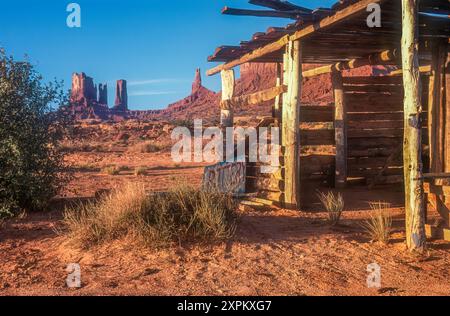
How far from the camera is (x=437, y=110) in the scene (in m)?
8.91

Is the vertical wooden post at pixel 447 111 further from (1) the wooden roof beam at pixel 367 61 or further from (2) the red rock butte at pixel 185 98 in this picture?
(2) the red rock butte at pixel 185 98

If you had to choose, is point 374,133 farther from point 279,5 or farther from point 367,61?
point 279,5

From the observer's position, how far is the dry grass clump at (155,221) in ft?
18.4

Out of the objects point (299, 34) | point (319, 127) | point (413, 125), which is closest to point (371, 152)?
point (299, 34)

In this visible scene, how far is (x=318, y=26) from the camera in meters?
6.93

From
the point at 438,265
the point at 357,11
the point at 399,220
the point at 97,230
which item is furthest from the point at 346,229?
the point at 97,230

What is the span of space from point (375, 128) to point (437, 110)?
167 centimetres

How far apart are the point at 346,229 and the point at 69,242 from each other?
3.85 m

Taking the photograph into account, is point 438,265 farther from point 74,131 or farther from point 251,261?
point 74,131

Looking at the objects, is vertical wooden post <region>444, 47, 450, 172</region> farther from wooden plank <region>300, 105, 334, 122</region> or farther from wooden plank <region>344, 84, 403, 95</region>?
wooden plank <region>300, 105, 334, 122</region>

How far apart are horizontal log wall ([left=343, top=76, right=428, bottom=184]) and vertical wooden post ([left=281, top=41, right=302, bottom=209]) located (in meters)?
2.24

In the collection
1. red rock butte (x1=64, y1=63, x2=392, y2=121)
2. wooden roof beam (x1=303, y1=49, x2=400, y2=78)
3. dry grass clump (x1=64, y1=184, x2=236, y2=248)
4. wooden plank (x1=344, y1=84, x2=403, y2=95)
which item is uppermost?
red rock butte (x1=64, y1=63, x2=392, y2=121)

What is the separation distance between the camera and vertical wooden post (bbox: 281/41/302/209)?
816cm

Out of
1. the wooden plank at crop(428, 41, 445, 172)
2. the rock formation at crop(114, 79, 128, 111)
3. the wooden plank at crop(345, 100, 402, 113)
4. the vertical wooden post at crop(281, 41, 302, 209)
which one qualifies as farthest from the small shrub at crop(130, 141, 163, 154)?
the rock formation at crop(114, 79, 128, 111)
